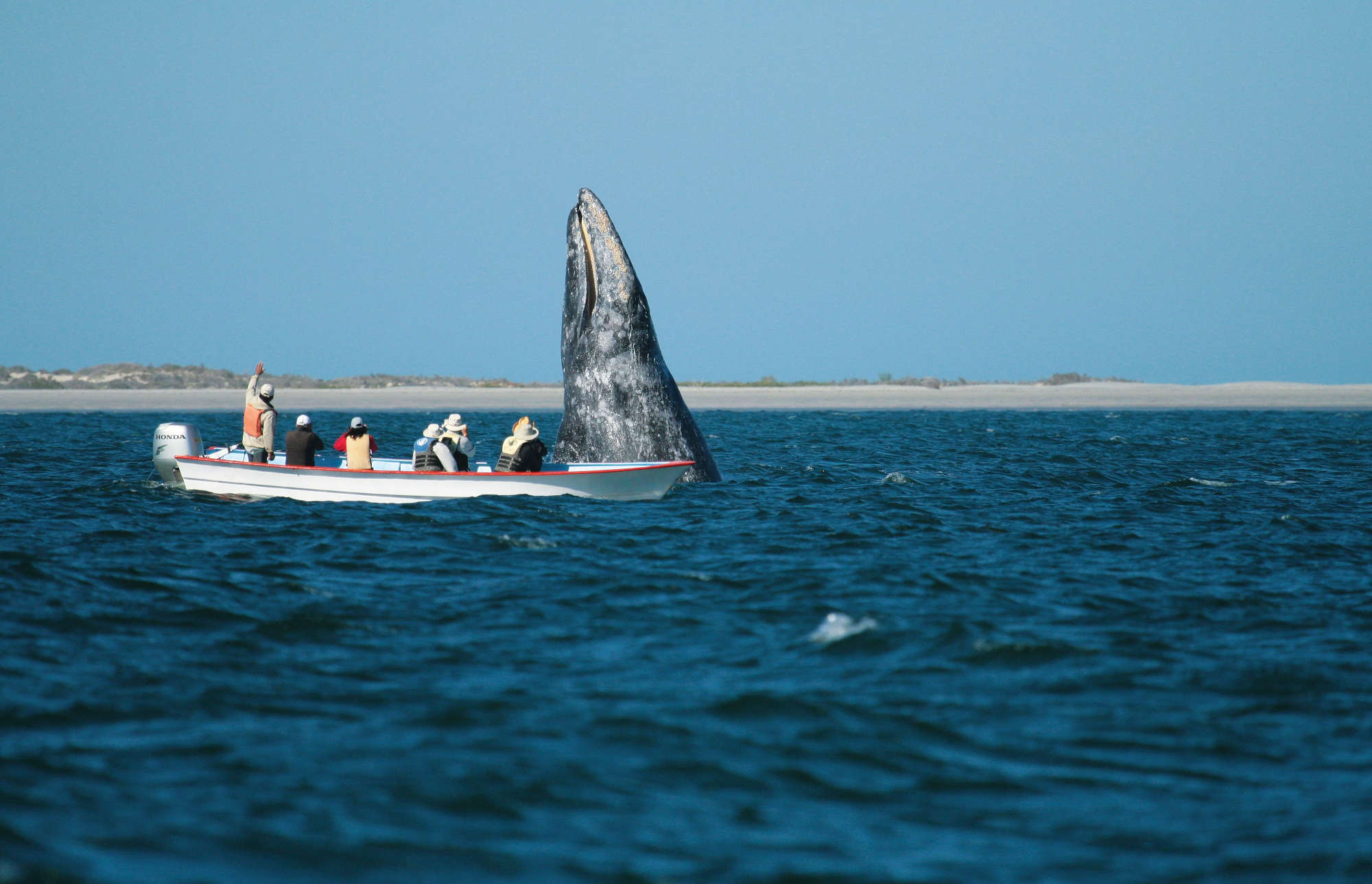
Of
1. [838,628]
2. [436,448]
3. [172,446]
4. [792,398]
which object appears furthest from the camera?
A: [792,398]

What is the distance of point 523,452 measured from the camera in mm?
16547

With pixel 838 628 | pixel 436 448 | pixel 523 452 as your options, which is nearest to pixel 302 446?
pixel 436 448

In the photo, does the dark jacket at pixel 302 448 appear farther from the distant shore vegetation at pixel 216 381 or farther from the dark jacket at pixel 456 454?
the distant shore vegetation at pixel 216 381

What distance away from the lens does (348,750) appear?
6566 millimetres

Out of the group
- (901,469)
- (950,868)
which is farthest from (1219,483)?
(950,868)

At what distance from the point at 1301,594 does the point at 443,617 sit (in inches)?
297

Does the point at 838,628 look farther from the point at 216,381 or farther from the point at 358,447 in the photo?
the point at 216,381

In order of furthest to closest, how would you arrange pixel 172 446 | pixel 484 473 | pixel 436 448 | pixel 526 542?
pixel 172 446 < pixel 436 448 < pixel 484 473 < pixel 526 542

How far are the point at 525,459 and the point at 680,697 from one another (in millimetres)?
9309

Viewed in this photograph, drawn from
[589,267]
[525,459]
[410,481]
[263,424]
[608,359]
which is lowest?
[410,481]

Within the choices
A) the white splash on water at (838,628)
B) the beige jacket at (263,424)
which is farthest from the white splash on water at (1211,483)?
the beige jacket at (263,424)

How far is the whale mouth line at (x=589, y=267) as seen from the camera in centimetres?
1714

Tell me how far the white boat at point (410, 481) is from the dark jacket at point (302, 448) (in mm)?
190

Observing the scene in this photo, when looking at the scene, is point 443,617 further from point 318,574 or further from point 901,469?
point 901,469
